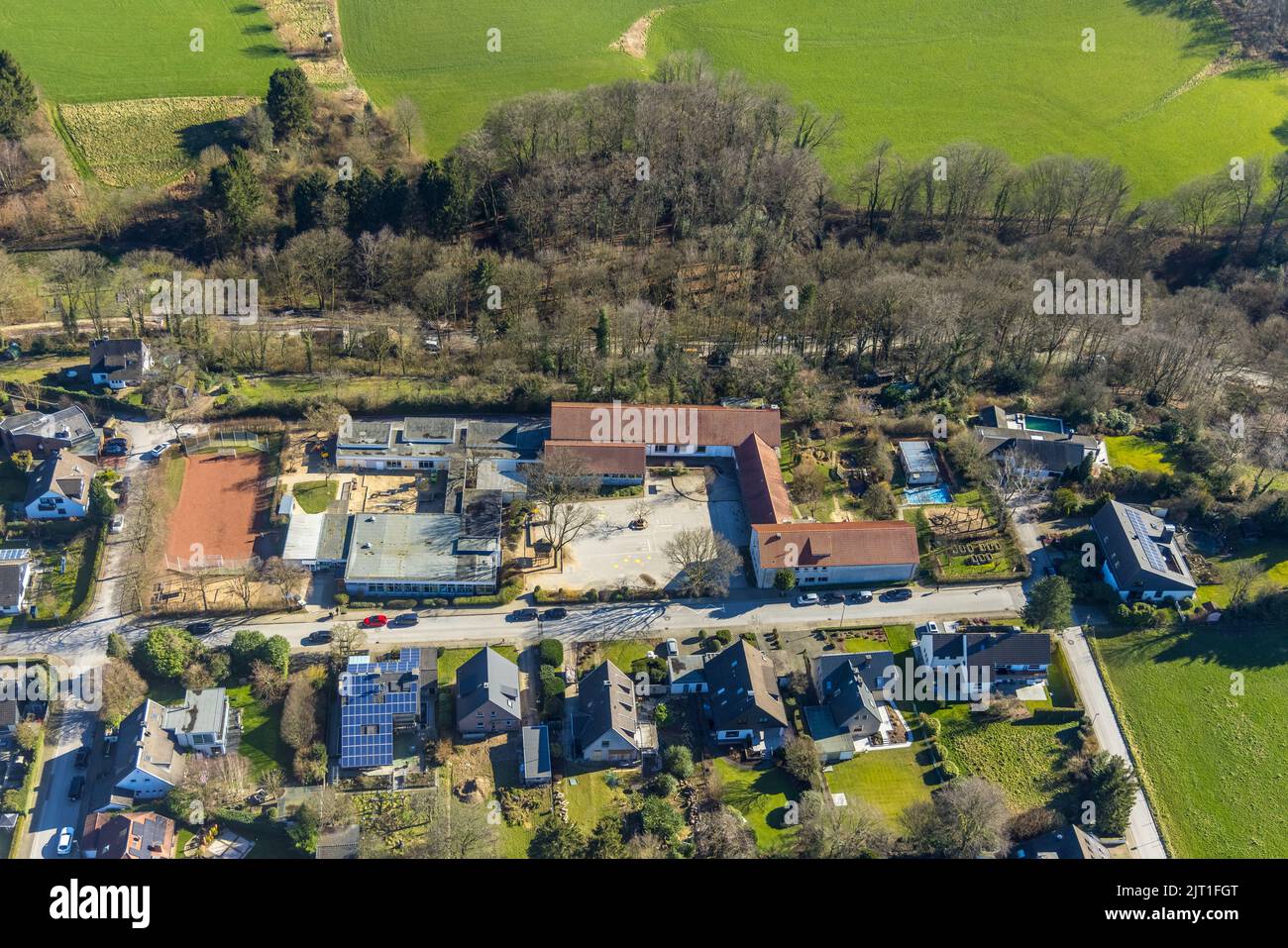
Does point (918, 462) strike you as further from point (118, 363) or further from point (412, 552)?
point (118, 363)

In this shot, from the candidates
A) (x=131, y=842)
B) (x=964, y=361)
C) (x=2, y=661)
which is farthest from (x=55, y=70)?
(x=964, y=361)

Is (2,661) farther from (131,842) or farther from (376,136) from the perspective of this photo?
(376,136)

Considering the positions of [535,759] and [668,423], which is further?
[668,423]

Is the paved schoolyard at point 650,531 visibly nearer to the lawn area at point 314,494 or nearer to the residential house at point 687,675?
the residential house at point 687,675

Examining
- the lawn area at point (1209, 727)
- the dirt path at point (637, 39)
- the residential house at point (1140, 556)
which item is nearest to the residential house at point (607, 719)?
the lawn area at point (1209, 727)

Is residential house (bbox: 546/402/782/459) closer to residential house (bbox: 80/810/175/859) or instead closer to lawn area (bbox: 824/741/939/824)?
lawn area (bbox: 824/741/939/824)

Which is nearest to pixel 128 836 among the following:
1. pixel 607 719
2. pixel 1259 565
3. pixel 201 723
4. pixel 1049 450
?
pixel 201 723
